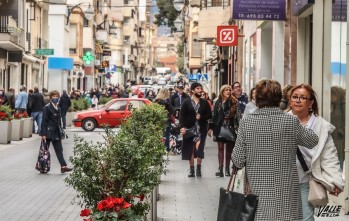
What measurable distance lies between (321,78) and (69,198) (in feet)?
15.6

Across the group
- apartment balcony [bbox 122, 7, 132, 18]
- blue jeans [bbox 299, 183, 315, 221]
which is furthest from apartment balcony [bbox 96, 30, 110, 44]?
blue jeans [bbox 299, 183, 315, 221]

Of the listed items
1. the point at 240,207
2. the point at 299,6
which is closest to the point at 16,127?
the point at 299,6

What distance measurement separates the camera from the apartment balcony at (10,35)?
48.7 metres

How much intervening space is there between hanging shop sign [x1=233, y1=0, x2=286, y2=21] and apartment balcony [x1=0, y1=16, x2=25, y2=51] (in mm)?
27823

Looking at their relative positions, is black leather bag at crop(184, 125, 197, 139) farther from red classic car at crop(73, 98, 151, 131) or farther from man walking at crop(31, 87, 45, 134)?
red classic car at crop(73, 98, 151, 131)

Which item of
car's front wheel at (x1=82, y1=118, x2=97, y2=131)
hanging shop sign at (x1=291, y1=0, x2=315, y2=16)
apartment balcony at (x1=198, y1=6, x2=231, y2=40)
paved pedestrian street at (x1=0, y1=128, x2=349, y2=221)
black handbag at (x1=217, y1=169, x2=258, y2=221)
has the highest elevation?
apartment balcony at (x1=198, y1=6, x2=231, y2=40)

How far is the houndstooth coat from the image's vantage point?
7.59 m

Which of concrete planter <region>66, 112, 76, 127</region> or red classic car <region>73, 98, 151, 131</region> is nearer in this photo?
red classic car <region>73, 98, 151, 131</region>

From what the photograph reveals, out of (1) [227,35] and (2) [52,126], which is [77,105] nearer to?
(1) [227,35]

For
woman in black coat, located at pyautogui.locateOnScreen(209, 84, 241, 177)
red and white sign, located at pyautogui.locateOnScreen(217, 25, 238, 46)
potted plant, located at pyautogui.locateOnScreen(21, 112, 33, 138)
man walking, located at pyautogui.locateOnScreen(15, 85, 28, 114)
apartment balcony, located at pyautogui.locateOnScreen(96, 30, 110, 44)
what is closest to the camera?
woman in black coat, located at pyautogui.locateOnScreen(209, 84, 241, 177)

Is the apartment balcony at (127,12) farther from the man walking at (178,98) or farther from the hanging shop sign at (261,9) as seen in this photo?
the hanging shop sign at (261,9)

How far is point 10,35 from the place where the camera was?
4903cm

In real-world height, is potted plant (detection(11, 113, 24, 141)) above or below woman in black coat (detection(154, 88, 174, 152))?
below

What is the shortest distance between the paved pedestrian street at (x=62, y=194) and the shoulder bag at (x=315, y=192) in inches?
197
